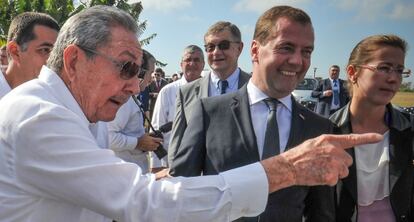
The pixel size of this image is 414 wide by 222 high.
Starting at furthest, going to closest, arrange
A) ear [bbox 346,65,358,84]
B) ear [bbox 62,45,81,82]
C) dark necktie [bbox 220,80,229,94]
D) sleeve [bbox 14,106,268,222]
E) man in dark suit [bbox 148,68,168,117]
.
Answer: man in dark suit [bbox 148,68,168,117]
dark necktie [bbox 220,80,229,94]
ear [bbox 346,65,358,84]
ear [bbox 62,45,81,82]
sleeve [bbox 14,106,268,222]

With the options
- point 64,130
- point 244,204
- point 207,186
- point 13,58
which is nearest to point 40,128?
point 64,130

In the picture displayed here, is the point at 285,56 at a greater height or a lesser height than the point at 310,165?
greater

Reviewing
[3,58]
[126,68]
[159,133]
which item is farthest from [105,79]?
[3,58]

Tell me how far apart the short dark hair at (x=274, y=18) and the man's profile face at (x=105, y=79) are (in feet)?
3.08

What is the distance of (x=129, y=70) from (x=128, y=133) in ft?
8.51

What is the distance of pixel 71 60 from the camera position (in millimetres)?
1786

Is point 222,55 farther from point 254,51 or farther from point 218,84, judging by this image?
point 254,51

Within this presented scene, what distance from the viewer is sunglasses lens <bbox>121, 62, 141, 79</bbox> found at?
1.86 meters

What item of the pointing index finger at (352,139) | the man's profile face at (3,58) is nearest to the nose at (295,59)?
the pointing index finger at (352,139)

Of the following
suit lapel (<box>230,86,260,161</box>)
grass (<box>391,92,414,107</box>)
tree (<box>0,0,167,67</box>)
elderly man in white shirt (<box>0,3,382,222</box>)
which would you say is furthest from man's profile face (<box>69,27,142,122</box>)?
grass (<box>391,92,414,107</box>)

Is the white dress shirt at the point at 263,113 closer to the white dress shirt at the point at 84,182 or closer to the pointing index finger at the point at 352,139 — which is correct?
the pointing index finger at the point at 352,139

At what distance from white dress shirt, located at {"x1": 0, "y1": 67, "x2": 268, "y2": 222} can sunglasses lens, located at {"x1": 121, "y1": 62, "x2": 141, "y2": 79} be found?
0.43 meters

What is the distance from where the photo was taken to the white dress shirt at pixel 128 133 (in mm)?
4102

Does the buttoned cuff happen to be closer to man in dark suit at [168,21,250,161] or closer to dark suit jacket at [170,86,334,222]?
dark suit jacket at [170,86,334,222]
